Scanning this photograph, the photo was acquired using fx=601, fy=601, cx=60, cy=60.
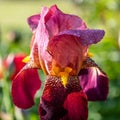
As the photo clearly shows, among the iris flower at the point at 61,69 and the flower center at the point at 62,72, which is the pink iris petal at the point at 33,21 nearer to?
the iris flower at the point at 61,69

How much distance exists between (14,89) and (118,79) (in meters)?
1.07

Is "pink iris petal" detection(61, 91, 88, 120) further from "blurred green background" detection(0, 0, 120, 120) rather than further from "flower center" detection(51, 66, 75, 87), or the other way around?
"blurred green background" detection(0, 0, 120, 120)

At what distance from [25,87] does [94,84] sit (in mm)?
206

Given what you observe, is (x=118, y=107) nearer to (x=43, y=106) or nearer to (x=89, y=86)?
(x=89, y=86)

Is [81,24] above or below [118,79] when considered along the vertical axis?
above

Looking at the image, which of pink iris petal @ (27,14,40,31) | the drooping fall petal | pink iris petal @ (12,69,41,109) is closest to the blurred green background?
pink iris petal @ (27,14,40,31)

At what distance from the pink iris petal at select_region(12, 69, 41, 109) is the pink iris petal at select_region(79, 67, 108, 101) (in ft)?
0.49

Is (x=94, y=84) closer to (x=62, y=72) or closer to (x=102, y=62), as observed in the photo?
(x=62, y=72)

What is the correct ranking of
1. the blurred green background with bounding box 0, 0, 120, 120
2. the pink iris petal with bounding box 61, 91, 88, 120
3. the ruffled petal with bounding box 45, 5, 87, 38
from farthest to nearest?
the blurred green background with bounding box 0, 0, 120, 120
the ruffled petal with bounding box 45, 5, 87, 38
the pink iris petal with bounding box 61, 91, 88, 120

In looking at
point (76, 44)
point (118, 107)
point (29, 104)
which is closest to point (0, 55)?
point (118, 107)

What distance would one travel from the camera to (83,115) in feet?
5.08

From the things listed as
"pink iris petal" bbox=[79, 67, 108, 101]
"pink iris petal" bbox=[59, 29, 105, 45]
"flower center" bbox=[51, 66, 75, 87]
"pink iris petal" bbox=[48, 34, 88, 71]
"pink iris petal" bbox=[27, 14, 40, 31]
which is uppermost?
"pink iris petal" bbox=[27, 14, 40, 31]

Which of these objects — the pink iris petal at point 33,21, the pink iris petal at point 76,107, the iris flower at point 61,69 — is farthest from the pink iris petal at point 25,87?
the pink iris petal at point 76,107

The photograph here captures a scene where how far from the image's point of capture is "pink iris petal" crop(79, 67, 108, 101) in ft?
5.71
